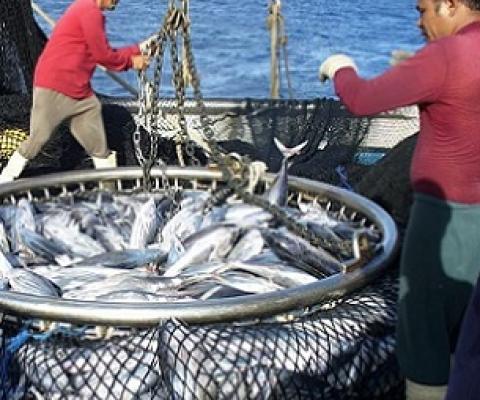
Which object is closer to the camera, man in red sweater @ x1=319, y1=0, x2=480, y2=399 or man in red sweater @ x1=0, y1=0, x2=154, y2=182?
man in red sweater @ x1=319, y1=0, x2=480, y2=399

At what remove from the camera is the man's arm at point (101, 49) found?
285 inches

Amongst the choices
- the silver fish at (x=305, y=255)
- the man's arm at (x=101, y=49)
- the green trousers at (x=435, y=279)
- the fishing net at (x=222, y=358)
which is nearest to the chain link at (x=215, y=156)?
the silver fish at (x=305, y=255)

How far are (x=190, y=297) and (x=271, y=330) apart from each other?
562 millimetres

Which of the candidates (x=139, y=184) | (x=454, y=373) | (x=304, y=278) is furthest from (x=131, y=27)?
(x=454, y=373)

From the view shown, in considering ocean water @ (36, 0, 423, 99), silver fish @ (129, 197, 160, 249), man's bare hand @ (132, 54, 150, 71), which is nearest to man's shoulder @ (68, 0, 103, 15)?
man's bare hand @ (132, 54, 150, 71)

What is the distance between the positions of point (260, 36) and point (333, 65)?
25.2m

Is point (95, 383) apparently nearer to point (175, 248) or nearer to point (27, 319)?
point (27, 319)

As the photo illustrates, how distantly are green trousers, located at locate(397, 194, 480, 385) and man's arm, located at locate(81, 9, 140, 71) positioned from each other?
166 inches

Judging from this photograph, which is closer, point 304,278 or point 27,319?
point 27,319

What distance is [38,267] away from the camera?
474cm

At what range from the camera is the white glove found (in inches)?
145

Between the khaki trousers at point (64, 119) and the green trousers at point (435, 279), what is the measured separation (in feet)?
14.2

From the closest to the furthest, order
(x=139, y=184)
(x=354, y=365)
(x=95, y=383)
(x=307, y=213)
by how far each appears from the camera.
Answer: (x=95, y=383)
(x=354, y=365)
(x=307, y=213)
(x=139, y=184)

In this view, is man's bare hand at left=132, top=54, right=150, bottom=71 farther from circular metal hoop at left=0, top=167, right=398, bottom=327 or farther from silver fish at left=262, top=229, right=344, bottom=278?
silver fish at left=262, top=229, right=344, bottom=278
